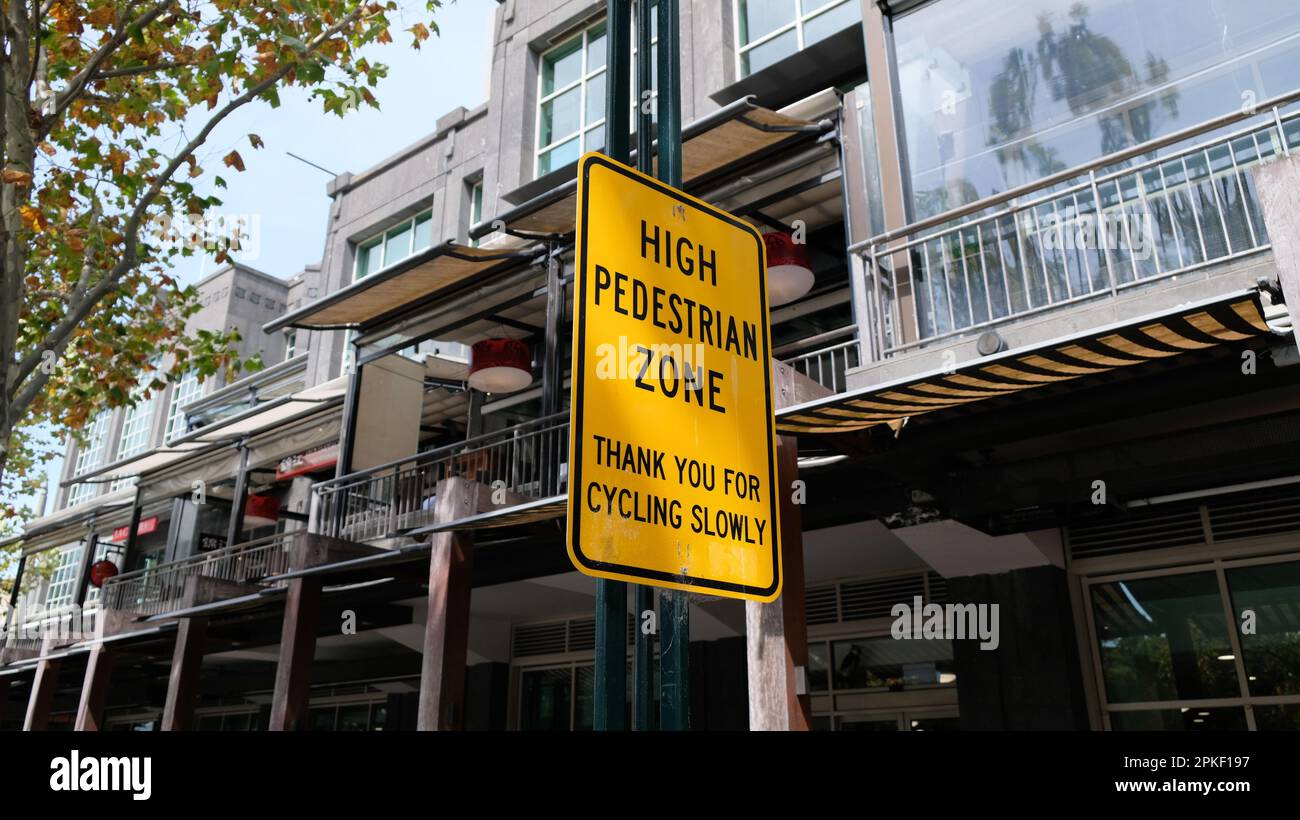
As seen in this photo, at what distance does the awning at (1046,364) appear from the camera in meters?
5.75

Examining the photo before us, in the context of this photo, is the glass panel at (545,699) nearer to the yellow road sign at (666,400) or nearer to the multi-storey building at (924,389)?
the multi-storey building at (924,389)

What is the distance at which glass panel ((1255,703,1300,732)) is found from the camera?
9.02 meters

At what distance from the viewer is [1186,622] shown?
9.80 meters

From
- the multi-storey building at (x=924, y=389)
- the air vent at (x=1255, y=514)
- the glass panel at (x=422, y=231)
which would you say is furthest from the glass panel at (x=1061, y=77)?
the glass panel at (x=422, y=231)

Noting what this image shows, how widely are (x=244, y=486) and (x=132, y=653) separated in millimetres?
4591

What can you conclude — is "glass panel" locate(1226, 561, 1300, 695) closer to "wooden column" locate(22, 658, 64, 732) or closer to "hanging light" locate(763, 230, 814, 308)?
"hanging light" locate(763, 230, 814, 308)

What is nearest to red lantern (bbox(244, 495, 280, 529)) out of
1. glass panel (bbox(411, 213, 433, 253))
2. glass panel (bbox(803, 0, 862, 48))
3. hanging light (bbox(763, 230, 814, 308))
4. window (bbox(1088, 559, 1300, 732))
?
glass panel (bbox(411, 213, 433, 253))

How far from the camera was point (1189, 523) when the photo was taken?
32.4 ft

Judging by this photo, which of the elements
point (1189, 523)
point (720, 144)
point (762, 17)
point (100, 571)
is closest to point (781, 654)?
point (1189, 523)

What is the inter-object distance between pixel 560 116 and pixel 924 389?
11.2 m

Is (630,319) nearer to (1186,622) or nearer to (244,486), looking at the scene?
(1186,622)

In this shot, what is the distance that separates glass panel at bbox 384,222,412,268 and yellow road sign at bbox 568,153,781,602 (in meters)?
17.6

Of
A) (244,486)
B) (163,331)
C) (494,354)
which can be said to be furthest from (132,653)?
(494,354)

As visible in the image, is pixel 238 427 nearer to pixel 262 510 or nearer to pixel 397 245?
pixel 262 510
